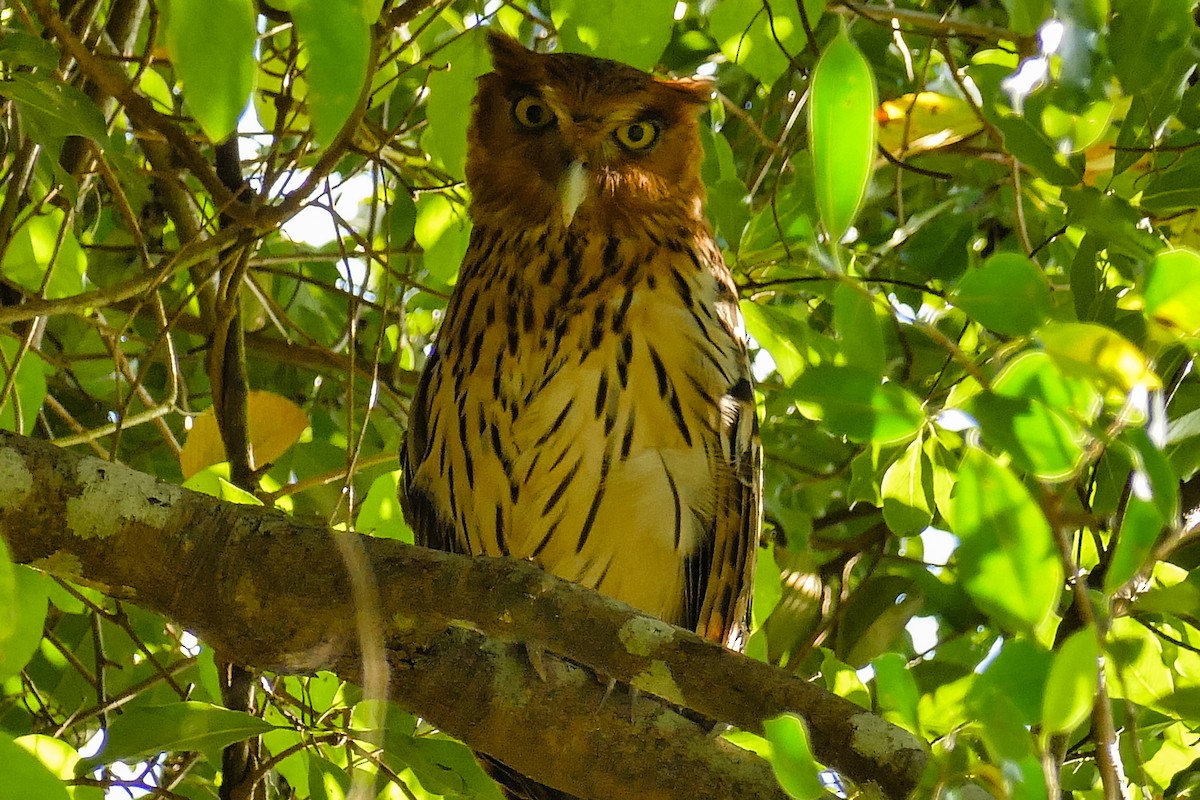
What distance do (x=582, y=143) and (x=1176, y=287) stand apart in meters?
1.31

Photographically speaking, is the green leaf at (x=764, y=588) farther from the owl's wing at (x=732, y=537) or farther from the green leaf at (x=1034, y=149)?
the green leaf at (x=1034, y=149)

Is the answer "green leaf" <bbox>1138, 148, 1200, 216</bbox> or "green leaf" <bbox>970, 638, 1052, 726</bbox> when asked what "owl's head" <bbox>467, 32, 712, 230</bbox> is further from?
"green leaf" <bbox>970, 638, 1052, 726</bbox>

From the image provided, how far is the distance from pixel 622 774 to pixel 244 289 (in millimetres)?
1425

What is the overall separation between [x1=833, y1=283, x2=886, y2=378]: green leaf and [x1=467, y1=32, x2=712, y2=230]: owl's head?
3.35ft

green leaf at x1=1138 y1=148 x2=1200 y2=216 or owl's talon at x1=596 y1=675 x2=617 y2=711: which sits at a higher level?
green leaf at x1=1138 y1=148 x2=1200 y2=216

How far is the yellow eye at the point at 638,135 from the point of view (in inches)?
78.3

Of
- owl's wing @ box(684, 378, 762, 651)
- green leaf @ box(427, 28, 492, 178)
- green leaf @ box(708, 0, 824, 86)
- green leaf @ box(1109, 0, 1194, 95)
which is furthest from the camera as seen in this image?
owl's wing @ box(684, 378, 762, 651)

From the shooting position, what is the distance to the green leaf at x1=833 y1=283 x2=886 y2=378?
88cm

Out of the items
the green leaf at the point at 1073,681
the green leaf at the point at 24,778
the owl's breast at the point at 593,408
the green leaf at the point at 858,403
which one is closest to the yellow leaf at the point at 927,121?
the owl's breast at the point at 593,408

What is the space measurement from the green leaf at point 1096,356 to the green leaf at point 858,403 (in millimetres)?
131

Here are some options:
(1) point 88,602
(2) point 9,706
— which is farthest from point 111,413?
(1) point 88,602

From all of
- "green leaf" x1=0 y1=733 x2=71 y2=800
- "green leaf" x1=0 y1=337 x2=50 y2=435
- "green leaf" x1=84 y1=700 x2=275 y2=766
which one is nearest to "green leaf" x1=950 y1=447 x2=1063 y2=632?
"green leaf" x1=0 y1=733 x2=71 y2=800

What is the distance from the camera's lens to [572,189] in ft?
6.17

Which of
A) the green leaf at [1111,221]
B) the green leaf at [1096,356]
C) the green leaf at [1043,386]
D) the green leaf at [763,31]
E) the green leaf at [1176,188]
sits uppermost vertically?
the green leaf at [763,31]
